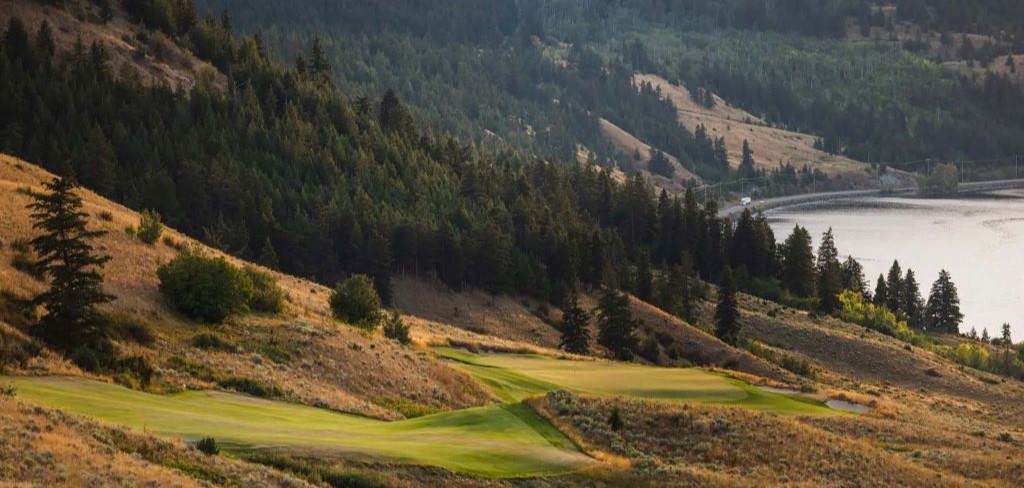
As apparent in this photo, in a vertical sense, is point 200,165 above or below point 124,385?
above

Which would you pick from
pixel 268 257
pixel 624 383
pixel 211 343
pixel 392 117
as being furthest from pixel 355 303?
pixel 392 117

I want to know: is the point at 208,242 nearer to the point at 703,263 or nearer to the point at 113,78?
the point at 113,78

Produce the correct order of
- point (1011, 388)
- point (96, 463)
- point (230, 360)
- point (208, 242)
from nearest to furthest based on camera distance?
1. point (96, 463)
2. point (230, 360)
3. point (208, 242)
4. point (1011, 388)

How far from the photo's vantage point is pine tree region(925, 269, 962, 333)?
Result: 16875cm

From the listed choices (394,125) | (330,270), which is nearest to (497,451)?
(330,270)

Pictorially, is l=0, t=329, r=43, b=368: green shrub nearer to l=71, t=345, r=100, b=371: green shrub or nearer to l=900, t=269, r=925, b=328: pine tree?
l=71, t=345, r=100, b=371: green shrub

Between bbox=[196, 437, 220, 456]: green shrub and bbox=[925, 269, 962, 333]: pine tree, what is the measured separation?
496 feet

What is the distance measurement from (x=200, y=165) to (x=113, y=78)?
21.3 metres

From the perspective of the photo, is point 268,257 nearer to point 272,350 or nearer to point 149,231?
point 149,231

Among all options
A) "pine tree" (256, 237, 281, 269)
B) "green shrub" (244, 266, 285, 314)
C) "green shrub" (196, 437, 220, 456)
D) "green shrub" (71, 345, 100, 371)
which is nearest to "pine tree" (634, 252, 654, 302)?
"pine tree" (256, 237, 281, 269)

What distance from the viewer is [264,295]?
193 feet

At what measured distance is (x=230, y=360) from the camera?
47.3 metres

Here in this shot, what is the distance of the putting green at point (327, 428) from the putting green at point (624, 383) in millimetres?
11775

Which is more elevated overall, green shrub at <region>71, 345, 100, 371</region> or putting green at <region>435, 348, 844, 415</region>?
green shrub at <region>71, 345, 100, 371</region>
